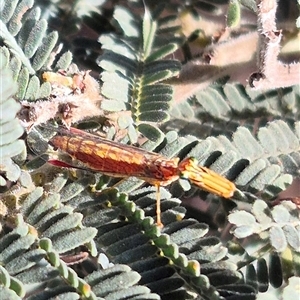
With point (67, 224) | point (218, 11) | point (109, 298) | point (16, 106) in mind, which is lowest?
point (109, 298)

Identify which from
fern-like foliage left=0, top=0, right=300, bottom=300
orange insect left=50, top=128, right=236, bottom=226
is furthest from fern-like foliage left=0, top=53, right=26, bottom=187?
orange insect left=50, top=128, right=236, bottom=226

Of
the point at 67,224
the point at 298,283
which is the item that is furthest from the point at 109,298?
the point at 298,283

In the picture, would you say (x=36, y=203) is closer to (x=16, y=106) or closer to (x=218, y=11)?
(x=16, y=106)

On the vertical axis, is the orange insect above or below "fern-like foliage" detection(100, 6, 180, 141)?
below

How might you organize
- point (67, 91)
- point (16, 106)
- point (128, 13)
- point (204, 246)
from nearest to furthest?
point (16, 106) → point (204, 246) → point (67, 91) → point (128, 13)

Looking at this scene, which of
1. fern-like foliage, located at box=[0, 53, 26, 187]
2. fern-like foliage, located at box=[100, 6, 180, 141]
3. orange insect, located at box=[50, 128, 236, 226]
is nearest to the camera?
fern-like foliage, located at box=[0, 53, 26, 187]

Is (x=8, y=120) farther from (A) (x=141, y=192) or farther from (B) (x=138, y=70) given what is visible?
(B) (x=138, y=70)

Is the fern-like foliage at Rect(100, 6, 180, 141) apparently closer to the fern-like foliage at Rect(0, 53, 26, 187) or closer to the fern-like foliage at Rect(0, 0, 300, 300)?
the fern-like foliage at Rect(0, 0, 300, 300)
